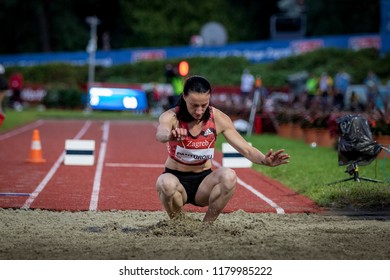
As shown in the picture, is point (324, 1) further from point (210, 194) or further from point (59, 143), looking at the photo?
point (210, 194)

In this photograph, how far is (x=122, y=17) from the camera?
79875 mm

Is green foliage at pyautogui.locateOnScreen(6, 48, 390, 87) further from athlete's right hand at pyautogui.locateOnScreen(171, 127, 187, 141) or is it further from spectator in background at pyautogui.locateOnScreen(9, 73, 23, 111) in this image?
athlete's right hand at pyautogui.locateOnScreen(171, 127, 187, 141)

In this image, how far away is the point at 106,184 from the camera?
14.5 m

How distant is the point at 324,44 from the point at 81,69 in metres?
17.6

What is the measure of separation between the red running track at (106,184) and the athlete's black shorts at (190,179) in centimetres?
234

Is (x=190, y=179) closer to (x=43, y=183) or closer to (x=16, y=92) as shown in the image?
(x=43, y=183)

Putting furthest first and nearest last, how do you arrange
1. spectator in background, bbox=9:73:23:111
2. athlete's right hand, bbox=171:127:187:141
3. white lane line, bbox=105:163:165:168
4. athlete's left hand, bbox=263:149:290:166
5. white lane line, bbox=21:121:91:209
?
1. spectator in background, bbox=9:73:23:111
2. white lane line, bbox=105:163:165:168
3. white lane line, bbox=21:121:91:209
4. athlete's left hand, bbox=263:149:290:166
5. athlete's right hand, bbox=171:127:187:141

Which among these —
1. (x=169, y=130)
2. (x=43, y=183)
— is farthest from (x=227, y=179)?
(x=43, y=183)

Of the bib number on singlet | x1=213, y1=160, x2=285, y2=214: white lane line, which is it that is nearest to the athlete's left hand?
the bib number on singlet

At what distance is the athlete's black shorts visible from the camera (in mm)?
9383

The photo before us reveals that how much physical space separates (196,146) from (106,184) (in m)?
5.57

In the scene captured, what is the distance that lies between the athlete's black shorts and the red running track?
234cm

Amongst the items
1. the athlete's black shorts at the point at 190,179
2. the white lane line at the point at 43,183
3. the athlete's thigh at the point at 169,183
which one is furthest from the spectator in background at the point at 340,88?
the athlete's thigh at the point at 169,183

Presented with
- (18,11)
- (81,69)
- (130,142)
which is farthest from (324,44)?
(18,11)
